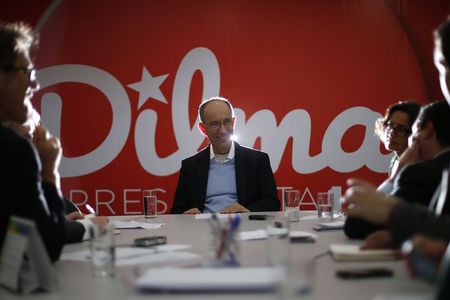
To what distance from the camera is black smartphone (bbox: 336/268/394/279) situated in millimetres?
1509

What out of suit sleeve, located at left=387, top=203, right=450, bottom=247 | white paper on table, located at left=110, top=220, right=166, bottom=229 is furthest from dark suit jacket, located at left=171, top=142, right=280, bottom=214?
suit sleeve, located at left=387, top=203, right=450, bottom=247

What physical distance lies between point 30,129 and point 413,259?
1727mm

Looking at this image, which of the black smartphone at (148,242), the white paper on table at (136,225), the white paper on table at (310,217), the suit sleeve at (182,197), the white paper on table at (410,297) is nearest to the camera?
the white paper on table at (410,297)

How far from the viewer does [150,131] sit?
17.0 feet

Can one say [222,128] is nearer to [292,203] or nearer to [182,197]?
[182,197]

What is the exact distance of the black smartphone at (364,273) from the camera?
151cm

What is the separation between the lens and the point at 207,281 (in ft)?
4.39

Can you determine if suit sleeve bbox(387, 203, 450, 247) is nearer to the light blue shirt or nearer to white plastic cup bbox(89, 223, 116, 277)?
white plastic cup bbox(89, 223, 116, 277)

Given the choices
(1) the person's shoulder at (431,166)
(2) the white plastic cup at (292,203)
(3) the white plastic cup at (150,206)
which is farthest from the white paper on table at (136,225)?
(1) the person's shoulder at (431,166)

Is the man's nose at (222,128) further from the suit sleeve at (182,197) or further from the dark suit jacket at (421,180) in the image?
the dark suit jacket at (421,180)

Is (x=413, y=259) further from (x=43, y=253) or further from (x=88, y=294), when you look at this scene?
(x=43, y=253)

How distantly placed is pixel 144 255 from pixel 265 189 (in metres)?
2.02

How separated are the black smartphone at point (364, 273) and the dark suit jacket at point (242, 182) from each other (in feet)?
7.17

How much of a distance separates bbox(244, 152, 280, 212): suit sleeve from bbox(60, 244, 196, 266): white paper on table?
1713mm
